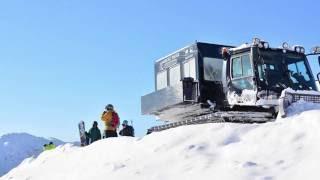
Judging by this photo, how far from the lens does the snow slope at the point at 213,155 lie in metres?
10.3

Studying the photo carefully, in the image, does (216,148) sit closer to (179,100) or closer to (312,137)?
(312,137)

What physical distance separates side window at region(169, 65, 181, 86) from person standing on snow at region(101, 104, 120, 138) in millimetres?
2070

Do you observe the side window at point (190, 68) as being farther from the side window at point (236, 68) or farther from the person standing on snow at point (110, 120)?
the person standing on snow at point (110, 120)

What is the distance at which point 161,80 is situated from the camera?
Result: 813 inches

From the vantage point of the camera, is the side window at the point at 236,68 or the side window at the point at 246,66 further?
the side window at the point at 236,68

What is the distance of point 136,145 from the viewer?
13.2 meters

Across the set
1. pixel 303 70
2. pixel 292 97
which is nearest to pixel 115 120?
pixel 303 70

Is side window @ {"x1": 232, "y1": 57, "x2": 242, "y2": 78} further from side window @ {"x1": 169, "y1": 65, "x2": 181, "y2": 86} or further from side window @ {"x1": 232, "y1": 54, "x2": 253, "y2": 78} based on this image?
side window @ {"x1": 169, "y1": 65, "x2": 181, "y2": 86}

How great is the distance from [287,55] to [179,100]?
11.0 feet

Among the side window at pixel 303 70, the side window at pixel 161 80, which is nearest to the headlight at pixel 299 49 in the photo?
the side window at pixel 303 70

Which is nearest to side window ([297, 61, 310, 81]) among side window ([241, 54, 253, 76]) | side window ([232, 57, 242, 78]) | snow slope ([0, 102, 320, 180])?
side window ([241, 54, 253, 76])

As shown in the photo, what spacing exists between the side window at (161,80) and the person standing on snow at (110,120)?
2.00 meters

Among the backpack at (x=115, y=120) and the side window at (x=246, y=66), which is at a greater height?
the side window at (x=246, y=66)

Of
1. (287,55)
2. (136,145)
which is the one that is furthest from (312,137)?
(287,55)
